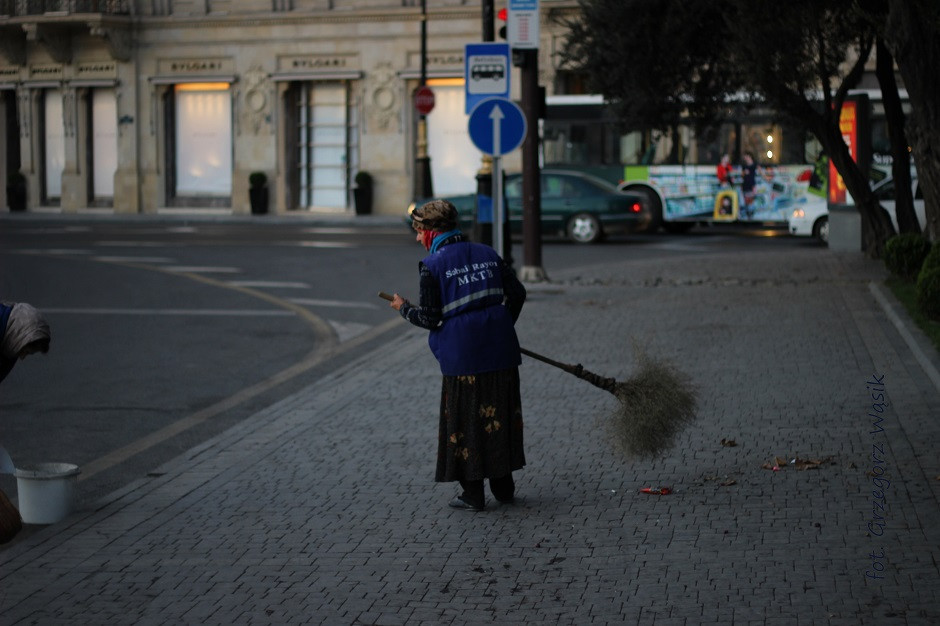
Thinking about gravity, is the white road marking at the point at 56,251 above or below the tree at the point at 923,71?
below

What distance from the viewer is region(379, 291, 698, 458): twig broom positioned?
7367 mm

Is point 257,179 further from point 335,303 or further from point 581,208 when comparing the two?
point 335,303

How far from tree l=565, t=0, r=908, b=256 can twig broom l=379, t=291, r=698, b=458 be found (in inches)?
472

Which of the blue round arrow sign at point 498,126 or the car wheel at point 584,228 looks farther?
the car wheel at point 584,228

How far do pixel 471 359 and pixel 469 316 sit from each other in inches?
8.4

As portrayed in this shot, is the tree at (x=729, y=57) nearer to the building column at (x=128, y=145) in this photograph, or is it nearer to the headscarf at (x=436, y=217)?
the headscarf at (x=436, y=217)

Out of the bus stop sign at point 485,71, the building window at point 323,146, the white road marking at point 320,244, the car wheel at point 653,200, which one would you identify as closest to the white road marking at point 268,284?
the bus stop sign at point 485,71

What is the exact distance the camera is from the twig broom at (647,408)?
290 inches

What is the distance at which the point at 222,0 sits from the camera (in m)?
44.2

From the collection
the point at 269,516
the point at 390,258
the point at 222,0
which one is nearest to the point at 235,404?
the point at 269,516

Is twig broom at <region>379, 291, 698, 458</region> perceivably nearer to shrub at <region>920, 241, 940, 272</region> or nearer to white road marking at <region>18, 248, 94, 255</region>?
shrub at <region>920, 241, 940, 272</region>

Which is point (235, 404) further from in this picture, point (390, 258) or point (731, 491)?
point (390, 258)

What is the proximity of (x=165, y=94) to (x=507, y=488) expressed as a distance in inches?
1562

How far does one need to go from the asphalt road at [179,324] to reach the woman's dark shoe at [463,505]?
6.49 feet
